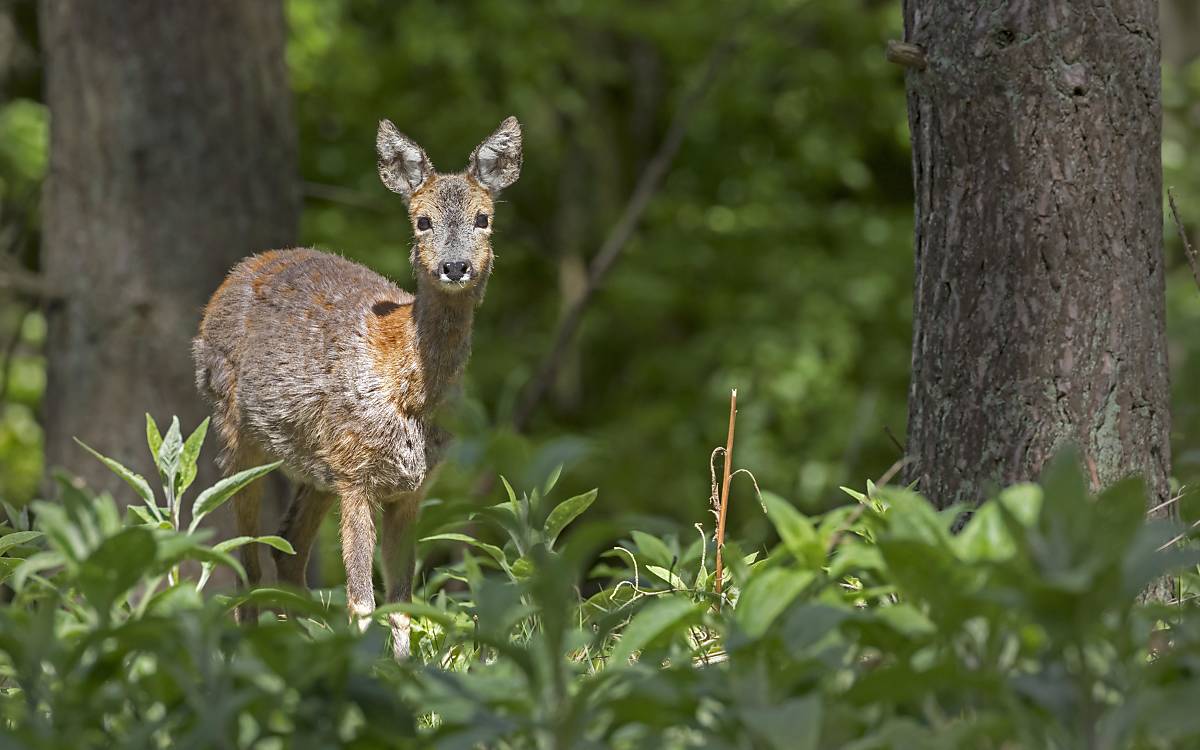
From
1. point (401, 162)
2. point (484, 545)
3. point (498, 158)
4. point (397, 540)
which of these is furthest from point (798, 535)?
point (401, 162)

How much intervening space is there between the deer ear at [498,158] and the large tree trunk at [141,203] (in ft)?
6.53

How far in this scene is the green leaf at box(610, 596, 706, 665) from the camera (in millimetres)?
2676

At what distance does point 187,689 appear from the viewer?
239 cm

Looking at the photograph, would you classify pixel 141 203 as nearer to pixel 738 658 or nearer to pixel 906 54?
pixel 906 54

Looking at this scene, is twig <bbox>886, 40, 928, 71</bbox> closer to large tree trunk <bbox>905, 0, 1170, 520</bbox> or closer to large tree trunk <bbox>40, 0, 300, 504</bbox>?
large tree trunk <bbox>905, 0, 1170, 520</bbox>

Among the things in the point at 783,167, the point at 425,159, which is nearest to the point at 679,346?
the point at 783,167

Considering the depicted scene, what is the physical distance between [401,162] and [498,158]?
37 centimetres

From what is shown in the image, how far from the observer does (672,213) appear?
13633mm

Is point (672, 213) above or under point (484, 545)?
above

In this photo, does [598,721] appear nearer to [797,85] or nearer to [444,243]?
[444,243]

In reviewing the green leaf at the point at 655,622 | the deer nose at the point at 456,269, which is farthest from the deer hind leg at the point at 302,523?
the green leaf at the point at 655,622

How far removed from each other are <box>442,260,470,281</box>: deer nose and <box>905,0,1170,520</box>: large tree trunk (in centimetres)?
167

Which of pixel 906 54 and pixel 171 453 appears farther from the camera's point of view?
pixel 906 54

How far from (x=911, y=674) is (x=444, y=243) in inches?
118
